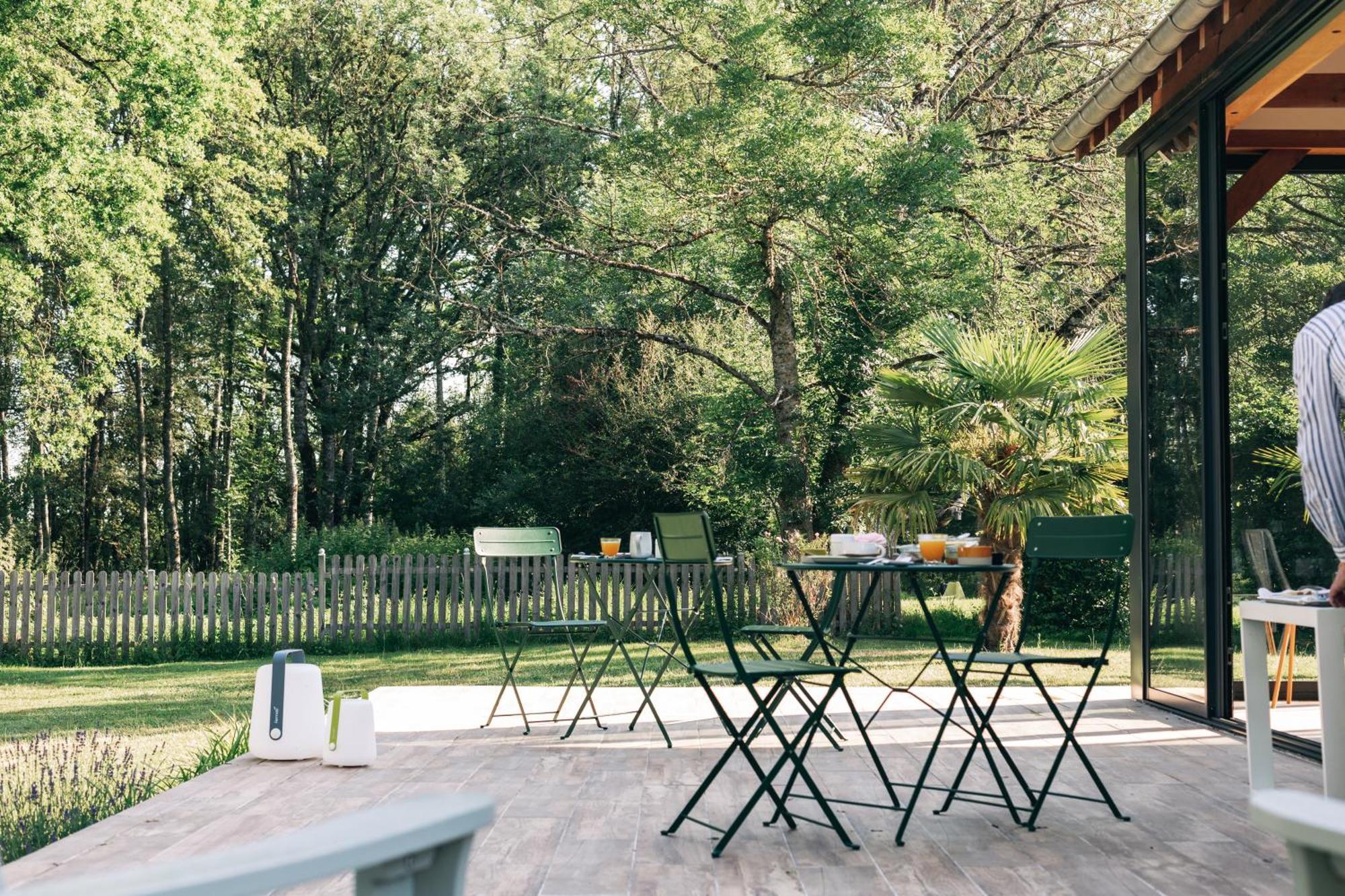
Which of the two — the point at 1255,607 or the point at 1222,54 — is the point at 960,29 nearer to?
the point at 1222,54

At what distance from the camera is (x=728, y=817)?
13.0 feet

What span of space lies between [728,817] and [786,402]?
9485mm

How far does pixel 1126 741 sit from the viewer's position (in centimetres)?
542

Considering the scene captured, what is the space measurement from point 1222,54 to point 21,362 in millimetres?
14683

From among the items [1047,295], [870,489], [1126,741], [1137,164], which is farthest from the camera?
[1047,295]

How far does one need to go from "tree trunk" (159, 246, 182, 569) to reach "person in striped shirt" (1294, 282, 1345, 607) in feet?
58.8

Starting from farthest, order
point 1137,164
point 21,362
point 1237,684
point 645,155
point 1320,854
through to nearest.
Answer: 1. point 21,362
2. point 645,155
3. point 1137,164
4. point 1237,684
5. point 1320,854

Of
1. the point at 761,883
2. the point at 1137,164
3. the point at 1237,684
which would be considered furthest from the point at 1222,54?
the point at 761,883

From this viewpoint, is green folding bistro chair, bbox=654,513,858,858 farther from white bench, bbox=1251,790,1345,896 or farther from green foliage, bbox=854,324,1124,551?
green foliage, bbox=854,324,1124,551

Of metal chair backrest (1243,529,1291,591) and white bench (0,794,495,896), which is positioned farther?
metal chair backrest (1243,529,1291,591)

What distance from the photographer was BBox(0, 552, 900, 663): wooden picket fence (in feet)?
38.4

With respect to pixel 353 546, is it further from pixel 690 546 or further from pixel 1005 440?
pixel 690 546

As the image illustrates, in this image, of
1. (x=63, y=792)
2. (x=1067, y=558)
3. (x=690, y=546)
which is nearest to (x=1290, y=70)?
(x=1067, y=558)

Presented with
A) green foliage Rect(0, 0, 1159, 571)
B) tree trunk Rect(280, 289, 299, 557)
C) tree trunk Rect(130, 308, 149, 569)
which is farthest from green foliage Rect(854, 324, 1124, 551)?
tree trunk Rect(130, 308, 149, 569)
